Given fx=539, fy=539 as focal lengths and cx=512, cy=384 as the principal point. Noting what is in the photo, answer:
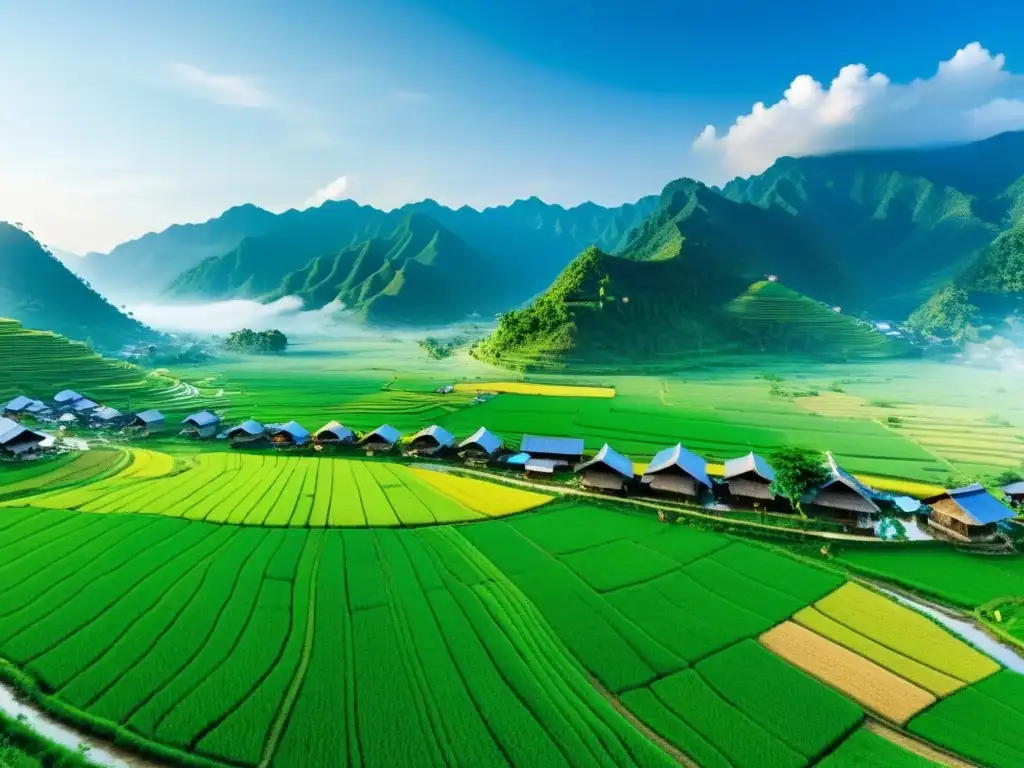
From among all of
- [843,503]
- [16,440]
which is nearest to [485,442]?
[843,503]

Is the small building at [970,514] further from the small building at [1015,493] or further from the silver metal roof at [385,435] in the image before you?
the silver metal roof at [385,435]

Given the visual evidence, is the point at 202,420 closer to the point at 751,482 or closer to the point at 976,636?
the point at 751,482

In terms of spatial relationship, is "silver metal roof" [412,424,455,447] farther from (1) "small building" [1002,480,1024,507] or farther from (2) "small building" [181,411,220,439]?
(1) "small building" [1002,480,1024,507]

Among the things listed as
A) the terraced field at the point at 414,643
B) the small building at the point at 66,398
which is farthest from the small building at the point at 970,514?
the small building at the point at 66,398

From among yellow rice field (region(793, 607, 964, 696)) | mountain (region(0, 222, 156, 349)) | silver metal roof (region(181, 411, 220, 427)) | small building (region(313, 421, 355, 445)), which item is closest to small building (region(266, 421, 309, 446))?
small building (region(313, 421, 355, 445))

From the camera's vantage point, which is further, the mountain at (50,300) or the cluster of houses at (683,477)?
the mountain at (50,300)
